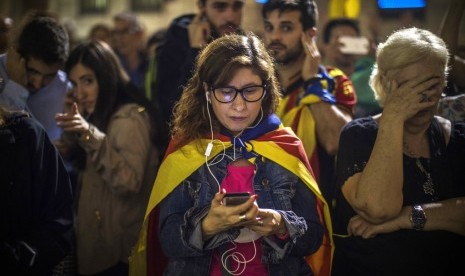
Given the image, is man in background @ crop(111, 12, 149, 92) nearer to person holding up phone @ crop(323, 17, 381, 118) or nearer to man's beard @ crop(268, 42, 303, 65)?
person holding up phone @ crop(323, 17, 381, 118)

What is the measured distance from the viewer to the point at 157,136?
13.3 ft

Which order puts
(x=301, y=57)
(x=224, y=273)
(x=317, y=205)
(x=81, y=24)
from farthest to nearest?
(x=81, y=24), (x=301, y=57), (x=317, y=205), (x=224, y=273)

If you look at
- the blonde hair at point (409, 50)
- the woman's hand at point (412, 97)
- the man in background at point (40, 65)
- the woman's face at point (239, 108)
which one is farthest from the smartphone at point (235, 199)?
the man in background at point (40, 65)

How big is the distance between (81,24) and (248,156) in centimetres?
1925

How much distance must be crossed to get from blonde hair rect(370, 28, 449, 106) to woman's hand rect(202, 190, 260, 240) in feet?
4.21

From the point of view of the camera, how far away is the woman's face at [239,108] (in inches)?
114

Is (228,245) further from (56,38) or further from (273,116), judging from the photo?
(56,38)

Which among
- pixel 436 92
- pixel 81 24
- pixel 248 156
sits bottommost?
pixel 81 24

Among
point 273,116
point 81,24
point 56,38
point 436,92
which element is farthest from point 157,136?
point 81,24

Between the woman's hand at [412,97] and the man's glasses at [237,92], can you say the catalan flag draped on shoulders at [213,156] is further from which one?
the woman's hand at [412,97]

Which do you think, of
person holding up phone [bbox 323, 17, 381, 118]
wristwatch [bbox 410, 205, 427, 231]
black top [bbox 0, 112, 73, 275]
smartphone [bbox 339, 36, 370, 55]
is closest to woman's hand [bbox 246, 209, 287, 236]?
wristwatch [bbox 410, 205, 427, 231]

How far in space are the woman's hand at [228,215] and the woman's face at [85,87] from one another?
1.86 metres

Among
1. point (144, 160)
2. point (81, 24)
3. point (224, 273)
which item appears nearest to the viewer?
point (224, 273)

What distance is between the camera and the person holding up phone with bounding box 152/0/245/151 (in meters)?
4.39
